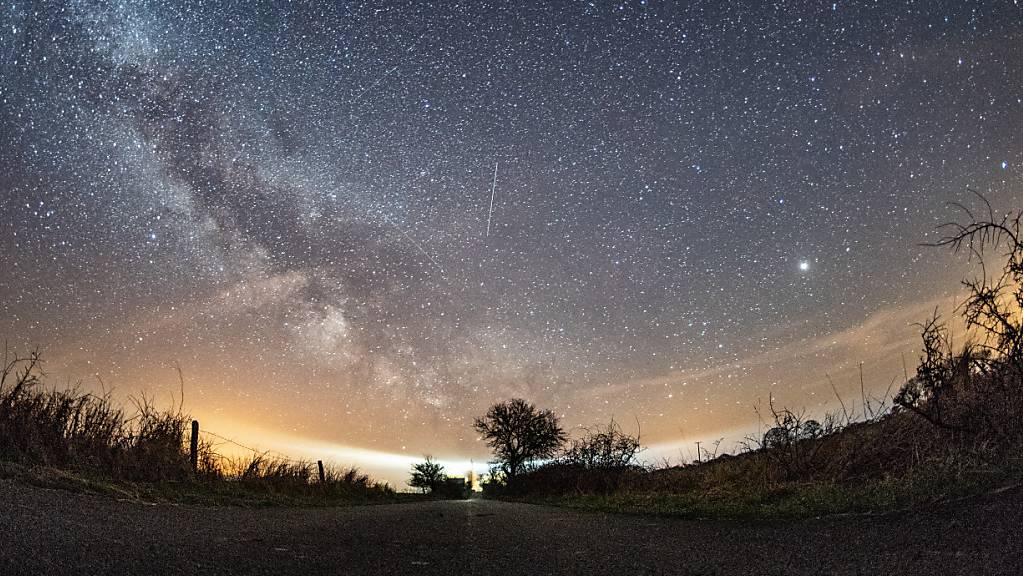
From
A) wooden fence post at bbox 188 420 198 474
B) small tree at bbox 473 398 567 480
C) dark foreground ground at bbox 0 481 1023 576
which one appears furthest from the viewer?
small tree at bbox 473 398 567 480

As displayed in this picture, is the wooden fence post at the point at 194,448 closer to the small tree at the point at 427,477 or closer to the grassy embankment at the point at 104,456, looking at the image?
the grassy embankment at the point at 104,456

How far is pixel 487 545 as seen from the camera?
511 centimetres

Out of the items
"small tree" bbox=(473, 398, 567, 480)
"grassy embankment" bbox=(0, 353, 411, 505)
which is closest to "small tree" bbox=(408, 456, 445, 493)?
"small tree" bbox=(473, 398, 567, 480)

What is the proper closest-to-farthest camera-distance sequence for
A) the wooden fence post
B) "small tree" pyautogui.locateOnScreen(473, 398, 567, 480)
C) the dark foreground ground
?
the dark foreground ground
the wooden fence post
"small tree" pyautogui.locateOnScreen(473, 398, 567, 480)

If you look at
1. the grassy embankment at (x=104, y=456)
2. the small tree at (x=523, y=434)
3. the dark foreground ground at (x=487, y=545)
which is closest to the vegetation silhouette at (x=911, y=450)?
the dark foreground ground at (x=487, y=545)

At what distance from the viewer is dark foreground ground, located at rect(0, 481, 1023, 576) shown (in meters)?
3.63

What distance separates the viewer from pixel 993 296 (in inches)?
242

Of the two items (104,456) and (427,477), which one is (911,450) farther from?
(427,477)

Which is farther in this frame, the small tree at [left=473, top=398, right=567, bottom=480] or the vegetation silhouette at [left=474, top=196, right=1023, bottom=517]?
the small tree at [left=473, top=398, right=567, bottom=480]

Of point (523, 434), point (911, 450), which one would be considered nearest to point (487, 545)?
point (911, 450)

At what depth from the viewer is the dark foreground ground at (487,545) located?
11.9 feet

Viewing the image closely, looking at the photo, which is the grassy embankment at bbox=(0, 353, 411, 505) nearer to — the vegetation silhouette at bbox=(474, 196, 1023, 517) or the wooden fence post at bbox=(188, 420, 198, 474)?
the wooden fence post at bbox=(188, 420, 198, 474)

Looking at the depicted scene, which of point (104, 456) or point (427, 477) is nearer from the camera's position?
point (104, 456)

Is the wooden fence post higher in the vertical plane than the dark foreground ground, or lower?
higher
